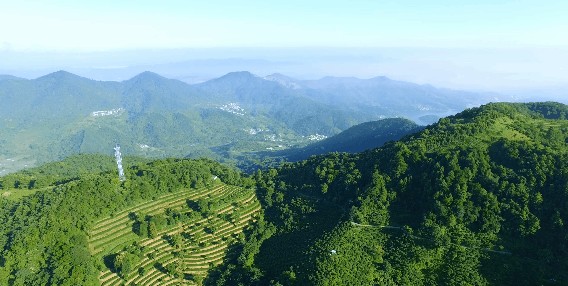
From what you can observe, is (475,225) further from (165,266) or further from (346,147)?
(346,147)

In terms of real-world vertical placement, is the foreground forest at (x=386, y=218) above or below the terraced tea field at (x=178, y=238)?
above

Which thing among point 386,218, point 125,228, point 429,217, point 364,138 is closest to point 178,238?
point 125,228

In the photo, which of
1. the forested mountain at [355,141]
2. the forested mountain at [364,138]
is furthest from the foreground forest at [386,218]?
the forested mountain at [355,141]

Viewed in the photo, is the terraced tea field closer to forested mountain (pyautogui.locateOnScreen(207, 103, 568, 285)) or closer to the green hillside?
the green hillside

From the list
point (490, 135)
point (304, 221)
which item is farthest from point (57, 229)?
point (490, 135)

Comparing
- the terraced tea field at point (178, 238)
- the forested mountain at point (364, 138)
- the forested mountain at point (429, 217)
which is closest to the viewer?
the forested mountain at point (429, 217)

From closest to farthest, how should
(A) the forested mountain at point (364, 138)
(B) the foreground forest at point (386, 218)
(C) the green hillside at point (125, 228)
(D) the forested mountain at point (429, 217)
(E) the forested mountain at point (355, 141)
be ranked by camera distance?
(D) the forested mountain at point (429, 217), (B) the foreground forest at point (386, 218), (C) the green hillside at point (125, 228), (A) the forested mountain at point (364, 138), (E) the forested mountain at point (355, 141)

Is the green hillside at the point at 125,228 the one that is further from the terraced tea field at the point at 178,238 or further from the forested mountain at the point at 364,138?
the forested mountain at the point at 364,138
